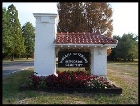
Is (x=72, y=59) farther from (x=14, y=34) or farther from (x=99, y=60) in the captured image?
(x=14, y=34)

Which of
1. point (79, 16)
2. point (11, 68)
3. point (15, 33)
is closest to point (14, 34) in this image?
point (15, 33)

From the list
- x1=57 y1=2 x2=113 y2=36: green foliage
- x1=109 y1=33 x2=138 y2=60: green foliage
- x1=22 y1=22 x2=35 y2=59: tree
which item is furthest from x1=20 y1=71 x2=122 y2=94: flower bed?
x1=22 y1=22 x2=35 y2=59: tree

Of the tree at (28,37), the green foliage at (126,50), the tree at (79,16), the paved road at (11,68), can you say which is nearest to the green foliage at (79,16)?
the tree at (79,16)

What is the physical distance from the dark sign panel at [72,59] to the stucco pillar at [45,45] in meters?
0.39

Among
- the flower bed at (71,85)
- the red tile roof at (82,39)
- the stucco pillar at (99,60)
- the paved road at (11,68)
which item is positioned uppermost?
the red tile roof at (82,39)

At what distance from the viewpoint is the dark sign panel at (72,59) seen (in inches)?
425

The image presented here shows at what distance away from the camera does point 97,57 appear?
36.0 ft

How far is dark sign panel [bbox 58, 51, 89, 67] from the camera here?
1080 centimetres

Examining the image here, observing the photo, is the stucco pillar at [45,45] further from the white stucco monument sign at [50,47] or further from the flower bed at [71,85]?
the flower bed at [71,85]

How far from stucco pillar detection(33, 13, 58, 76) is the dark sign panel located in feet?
1.29

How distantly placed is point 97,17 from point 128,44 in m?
29.7

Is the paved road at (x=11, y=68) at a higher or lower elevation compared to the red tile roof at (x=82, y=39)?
lower

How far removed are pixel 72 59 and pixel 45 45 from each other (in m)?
1.49

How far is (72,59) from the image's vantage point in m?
10.8
